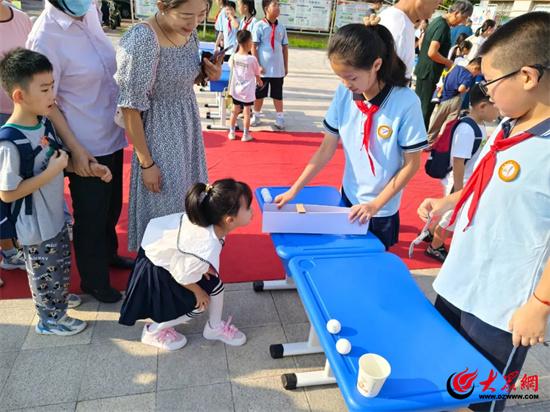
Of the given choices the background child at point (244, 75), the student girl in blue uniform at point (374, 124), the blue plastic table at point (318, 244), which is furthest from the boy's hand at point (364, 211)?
the background child at point (244, 75)

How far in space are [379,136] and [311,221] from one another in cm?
47

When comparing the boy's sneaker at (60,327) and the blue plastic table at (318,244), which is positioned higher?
the blue plastic table at (318,244)

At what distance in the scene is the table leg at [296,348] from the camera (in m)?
1.98

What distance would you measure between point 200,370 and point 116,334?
51 centimetres

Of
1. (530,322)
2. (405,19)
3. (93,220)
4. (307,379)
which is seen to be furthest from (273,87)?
(530,322)

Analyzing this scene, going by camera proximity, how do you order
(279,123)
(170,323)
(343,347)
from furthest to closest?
1. (279,123)
2. (170,323)
3. (343,347)

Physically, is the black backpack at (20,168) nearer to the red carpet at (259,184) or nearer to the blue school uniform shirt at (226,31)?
Answer: the red carpet at (259,184)

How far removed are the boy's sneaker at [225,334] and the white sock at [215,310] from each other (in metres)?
0.02

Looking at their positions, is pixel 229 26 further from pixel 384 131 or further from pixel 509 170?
pixel 509 170

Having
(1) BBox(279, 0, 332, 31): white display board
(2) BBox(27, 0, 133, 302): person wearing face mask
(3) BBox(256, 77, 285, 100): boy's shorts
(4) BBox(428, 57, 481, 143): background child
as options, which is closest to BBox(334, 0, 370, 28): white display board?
(1) BBox(279, 0, 332, 31): white display board

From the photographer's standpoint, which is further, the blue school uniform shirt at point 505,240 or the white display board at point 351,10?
the white display board at point 351,10

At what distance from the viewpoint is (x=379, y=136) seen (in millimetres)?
1699

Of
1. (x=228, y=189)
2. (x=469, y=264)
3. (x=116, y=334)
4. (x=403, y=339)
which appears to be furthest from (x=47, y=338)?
(x=469, y=264)

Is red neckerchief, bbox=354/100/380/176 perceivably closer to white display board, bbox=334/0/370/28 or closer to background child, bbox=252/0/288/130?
background child, bbox=252/0/288/130
